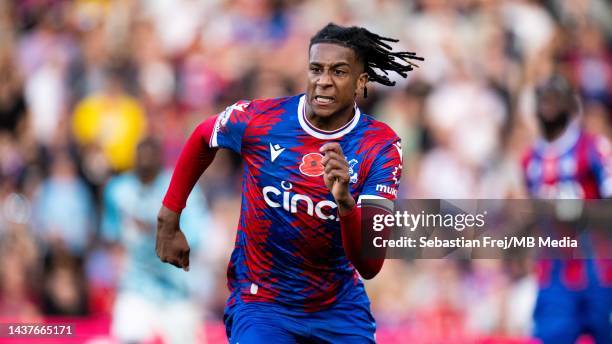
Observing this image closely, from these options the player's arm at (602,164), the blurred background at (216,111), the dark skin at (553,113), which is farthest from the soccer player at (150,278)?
the player's arm at (602,164)

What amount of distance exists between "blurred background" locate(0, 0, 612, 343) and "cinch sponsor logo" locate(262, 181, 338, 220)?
14.4 feet

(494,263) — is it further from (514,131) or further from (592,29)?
(592,29)

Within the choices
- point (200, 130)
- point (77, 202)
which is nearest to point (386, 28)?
point (77, 202)

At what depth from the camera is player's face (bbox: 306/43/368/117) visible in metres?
5.88

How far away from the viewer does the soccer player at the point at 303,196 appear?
19.4 feet

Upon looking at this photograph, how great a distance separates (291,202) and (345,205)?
69 cm

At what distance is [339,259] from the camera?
6.14m

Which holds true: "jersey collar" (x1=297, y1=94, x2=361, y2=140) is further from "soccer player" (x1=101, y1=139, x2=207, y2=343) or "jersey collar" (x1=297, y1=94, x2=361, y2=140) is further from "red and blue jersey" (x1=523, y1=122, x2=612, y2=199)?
"soccer player" (x1=101, y1=139, x2=207, y2=343)

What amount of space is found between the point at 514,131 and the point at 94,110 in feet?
14.1

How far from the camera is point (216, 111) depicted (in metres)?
12.1

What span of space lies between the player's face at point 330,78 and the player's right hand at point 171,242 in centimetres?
99

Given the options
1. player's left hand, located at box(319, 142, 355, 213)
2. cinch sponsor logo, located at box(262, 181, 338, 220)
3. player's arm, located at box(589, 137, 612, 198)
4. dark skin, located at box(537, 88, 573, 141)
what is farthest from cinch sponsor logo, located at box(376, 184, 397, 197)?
dark skin, located at box(537, 88, 573, 141)

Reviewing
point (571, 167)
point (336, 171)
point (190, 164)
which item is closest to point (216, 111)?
point (571, 167)

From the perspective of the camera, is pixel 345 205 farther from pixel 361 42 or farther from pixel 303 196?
pixel 361 42
